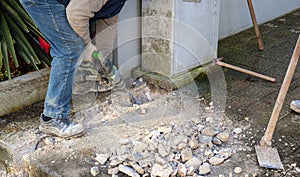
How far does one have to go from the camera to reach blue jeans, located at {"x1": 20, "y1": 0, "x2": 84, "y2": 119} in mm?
2775

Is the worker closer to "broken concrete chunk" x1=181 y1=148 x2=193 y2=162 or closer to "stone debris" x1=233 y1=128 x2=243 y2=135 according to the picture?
"broken concrete chunk" x1=181 y1=148 x2=193 y2=162

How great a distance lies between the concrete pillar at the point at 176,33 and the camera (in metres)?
3.56

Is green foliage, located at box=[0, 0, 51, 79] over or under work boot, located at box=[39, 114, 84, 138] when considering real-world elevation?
over

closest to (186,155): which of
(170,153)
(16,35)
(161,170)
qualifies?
(170,153)

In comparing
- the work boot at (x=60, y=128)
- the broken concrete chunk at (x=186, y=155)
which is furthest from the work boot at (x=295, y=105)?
the work boot at (x=60, y=128)

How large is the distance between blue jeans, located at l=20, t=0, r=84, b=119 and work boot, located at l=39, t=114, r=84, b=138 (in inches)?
1.4

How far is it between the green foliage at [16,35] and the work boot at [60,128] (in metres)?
0.46

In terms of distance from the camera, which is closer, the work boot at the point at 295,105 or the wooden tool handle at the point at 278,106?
the wooden tool handle at the point at 278,106

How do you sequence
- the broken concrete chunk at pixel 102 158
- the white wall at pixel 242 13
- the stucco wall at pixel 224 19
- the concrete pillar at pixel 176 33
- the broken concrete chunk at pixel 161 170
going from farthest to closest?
the white wall at pixel 242 13 < the stucco wall at pixel 224 19 < the concrete pillar at pixel 176 33 < the broken concrete chunk at pixel 102 158 < the broken concrete chunk at pixel 161 170

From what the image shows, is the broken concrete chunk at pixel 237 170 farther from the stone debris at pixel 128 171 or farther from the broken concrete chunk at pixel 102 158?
the broken concrete chunk at pixel 102 158

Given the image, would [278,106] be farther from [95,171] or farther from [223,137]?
[95,171]

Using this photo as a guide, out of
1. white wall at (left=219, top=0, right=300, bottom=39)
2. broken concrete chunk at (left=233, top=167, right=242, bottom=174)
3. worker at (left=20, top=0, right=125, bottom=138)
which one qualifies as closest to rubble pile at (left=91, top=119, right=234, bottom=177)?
broken concrete chunk at (left=233, top=167, right=242, bottom=174)

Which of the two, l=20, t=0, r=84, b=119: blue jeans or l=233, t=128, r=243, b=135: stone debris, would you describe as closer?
l=20, t=0, r=84, b=119: blue jeans

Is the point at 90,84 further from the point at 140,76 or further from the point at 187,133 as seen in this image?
the point at 187,133
